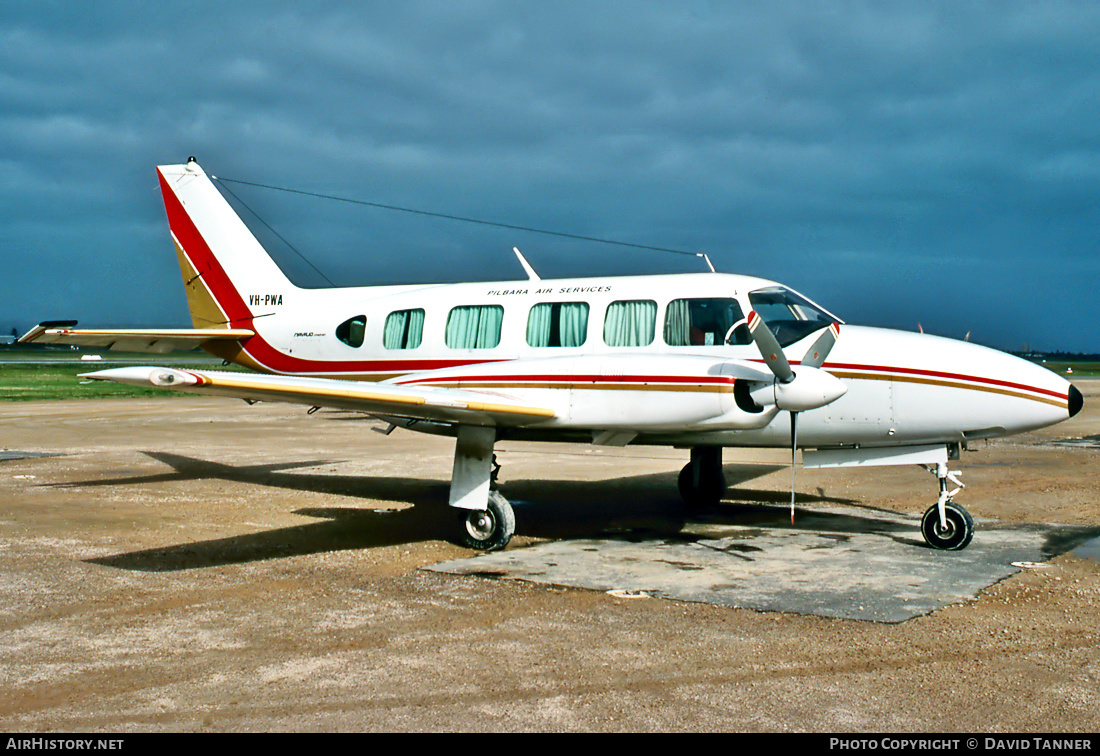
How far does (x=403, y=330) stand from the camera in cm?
1259

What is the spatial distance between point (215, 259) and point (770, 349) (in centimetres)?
975

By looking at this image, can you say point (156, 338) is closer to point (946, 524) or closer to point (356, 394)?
point (356, 394)

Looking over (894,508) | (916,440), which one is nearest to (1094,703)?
(916,440)

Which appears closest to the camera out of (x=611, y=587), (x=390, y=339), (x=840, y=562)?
(x=611, y=587)

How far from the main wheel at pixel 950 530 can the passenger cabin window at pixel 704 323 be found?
2.88m

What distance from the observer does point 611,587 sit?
8.70 meters

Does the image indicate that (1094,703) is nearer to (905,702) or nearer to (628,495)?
(905,702)

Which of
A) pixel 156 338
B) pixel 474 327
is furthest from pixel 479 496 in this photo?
pixel 156 338

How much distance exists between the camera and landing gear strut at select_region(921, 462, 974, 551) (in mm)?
10180

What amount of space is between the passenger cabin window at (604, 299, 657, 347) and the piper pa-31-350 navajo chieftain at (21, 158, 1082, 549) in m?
0.02

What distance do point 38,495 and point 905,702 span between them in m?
13.3

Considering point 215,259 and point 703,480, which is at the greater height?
point 215,259

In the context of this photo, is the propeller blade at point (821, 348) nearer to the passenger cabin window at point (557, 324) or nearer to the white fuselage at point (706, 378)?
the white fuselage at point (706, 378)

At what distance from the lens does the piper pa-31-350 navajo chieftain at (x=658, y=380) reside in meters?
9.53
